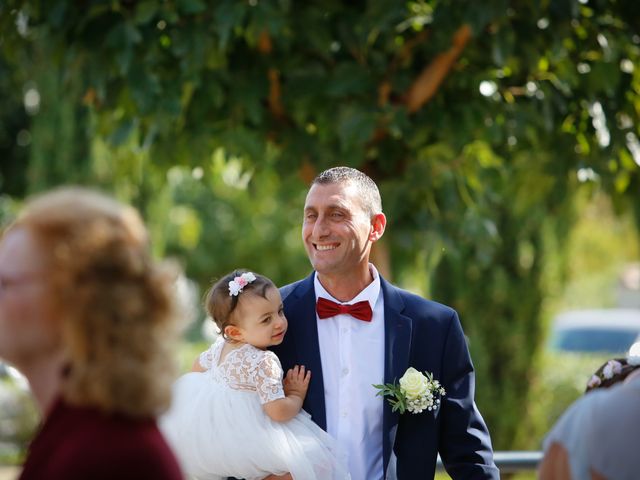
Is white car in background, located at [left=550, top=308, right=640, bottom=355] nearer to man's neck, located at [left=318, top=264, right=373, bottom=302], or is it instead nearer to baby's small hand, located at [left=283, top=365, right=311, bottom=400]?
man's neck, located at [left=318, top=264, right=373, bottom=302]

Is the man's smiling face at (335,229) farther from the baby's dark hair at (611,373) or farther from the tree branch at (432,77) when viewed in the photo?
the tree branch at (432,77)

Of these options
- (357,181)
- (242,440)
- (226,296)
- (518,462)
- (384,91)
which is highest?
(384,91)

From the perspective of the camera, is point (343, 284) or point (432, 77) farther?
point (432, 77)

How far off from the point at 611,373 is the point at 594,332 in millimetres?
18509

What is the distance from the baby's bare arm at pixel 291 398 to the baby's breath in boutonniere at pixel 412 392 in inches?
10.7

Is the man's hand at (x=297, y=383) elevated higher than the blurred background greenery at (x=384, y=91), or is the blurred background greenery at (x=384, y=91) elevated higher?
the blurred background greenery at (x=384, y=91)

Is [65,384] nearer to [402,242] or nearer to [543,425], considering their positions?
[402,242]

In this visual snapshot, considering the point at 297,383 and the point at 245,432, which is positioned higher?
the point at 297,383

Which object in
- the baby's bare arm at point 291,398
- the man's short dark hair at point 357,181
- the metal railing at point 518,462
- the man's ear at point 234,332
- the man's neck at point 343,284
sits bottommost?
the metal railing at point 518,462

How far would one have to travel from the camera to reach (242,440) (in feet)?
Answer: 12.1

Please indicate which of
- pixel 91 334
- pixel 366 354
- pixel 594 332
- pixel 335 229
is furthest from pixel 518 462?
pixel 594 332

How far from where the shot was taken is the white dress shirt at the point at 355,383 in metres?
3.72

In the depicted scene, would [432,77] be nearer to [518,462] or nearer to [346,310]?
[346,310]

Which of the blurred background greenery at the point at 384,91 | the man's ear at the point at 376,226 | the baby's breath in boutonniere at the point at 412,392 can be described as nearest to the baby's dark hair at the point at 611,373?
the baby's breath in boutonniere at the point at 412,392
